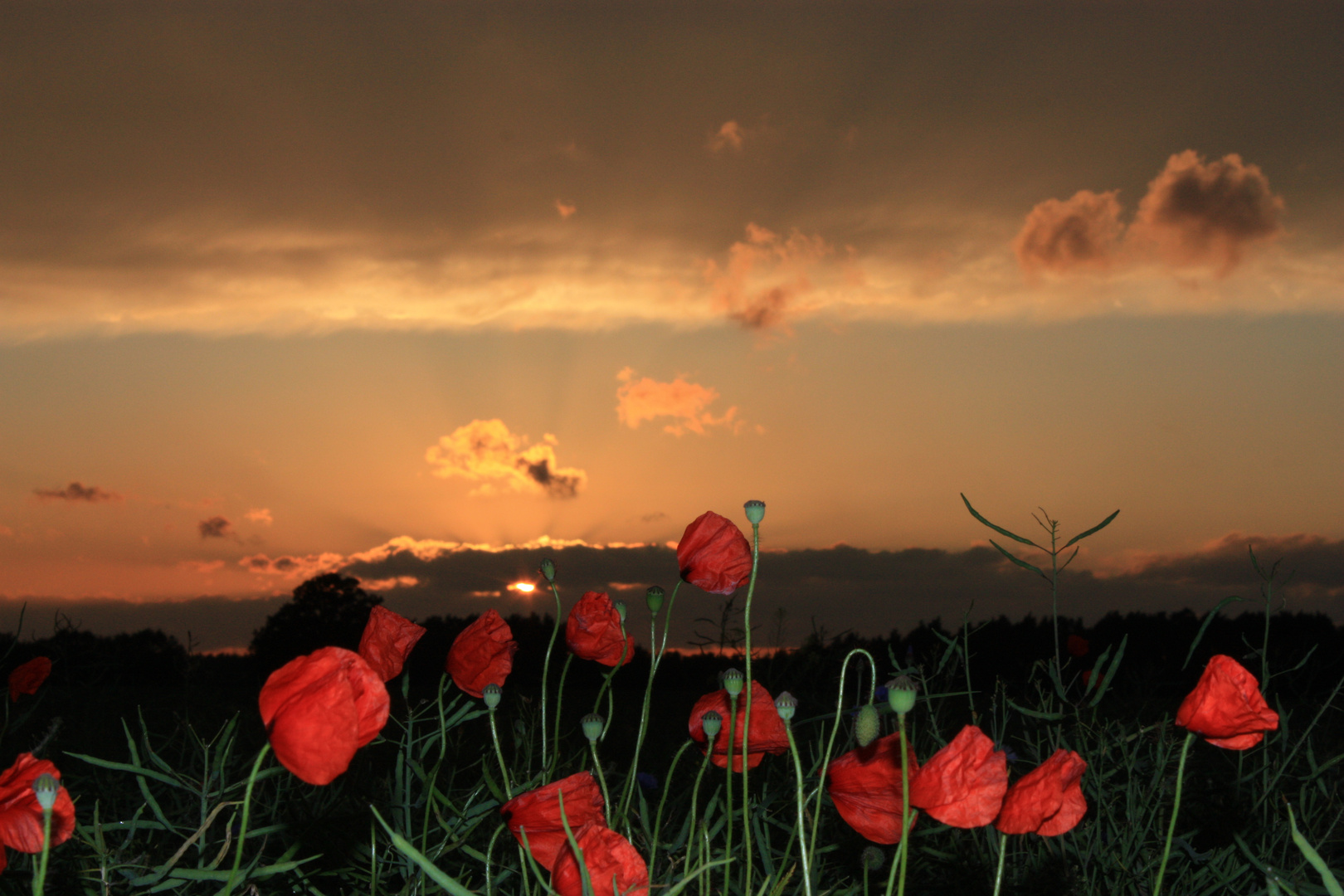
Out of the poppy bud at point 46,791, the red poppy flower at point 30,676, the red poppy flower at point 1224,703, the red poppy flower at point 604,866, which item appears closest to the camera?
the poppy bud at point 46,791

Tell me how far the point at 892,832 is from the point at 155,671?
332 cm

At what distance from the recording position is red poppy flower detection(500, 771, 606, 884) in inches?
37.8

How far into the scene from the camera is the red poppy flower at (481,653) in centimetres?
139

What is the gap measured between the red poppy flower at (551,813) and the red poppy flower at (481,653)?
413mm

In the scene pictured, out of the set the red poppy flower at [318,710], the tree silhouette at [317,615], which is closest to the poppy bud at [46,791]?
the red poppy flower at [318,710]

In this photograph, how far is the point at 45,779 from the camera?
660mm

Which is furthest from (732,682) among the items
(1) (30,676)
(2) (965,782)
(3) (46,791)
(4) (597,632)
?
(1) (30,676)

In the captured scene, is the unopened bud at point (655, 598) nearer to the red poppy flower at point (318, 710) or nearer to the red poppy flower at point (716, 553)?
the red poppy flower at point (716, 553)

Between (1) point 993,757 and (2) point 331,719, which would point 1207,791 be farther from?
(2) point 331,719

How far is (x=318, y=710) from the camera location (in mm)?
802

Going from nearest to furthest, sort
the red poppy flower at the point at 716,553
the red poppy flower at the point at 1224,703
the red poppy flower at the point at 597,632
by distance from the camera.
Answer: the red poppy flower at the point at 1224,703, the red poppy flower at the point at 716,553, the red poppy flower at the point at 597,632

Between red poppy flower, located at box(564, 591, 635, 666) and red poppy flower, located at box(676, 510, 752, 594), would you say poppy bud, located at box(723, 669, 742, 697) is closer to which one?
red poppy flower, located at box(676, 510, 752, 594)

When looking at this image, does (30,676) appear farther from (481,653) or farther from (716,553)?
(716,553)

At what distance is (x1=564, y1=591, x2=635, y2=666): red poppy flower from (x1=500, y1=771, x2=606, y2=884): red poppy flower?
45 cm
